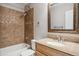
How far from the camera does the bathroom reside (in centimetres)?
166

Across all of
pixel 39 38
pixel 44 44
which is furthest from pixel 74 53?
pixel 39 38

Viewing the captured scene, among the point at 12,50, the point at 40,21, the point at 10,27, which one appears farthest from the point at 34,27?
the point at 12,50

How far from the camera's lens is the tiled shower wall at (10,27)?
5.49 feet

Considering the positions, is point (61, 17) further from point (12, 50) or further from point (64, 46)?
point (12, 50)

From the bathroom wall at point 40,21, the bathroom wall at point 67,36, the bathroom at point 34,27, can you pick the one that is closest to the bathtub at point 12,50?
the bathroom at point 34,27

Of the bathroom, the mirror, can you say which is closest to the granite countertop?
the bathroom

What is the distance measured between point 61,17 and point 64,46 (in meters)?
0.49

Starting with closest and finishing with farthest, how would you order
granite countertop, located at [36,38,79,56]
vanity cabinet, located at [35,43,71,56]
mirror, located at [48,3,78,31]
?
granite countertop, located at [36,38,79,56] < vanity cabinet, located at [35,43,71,56] < mirror, located at [48,3,78,31]

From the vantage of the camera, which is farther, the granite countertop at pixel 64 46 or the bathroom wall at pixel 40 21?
the bathroom wall at pixel 40 21

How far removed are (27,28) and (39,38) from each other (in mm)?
258

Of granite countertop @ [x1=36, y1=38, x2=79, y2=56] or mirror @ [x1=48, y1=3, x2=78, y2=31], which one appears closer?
granite countertop @ [x1=36, y1=38, x2=79, y2=56]

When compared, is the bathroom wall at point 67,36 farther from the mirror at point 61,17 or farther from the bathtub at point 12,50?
the bathtub at point 12,50

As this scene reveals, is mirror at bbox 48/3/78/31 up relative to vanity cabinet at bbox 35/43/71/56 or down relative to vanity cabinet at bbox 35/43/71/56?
up

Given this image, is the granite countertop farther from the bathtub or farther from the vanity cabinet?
the bathtub
